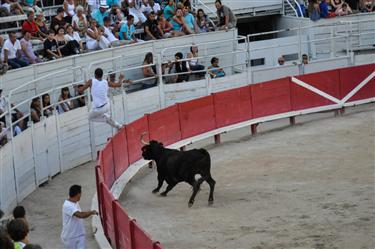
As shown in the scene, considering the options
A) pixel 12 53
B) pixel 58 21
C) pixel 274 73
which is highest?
pixel 58 21

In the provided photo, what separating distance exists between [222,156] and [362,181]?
391cm

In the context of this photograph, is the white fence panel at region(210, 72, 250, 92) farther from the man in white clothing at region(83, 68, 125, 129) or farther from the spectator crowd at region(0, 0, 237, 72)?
the man in white clothing at region(83, 68, 125, 129)

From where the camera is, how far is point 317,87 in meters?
26.0

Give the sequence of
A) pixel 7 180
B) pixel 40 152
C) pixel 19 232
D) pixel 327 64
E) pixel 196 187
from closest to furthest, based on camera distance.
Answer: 1. pixel 19 232
2. pixel 7 180
3. pixel 196 187
4. pixel 40 152
5. pixel 327 64

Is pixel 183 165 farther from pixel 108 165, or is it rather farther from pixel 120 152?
pixel 120 152

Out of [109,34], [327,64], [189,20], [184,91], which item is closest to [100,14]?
[109,34]

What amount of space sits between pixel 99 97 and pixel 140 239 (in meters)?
7.52

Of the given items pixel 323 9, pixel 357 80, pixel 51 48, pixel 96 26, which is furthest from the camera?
pixel 323 9

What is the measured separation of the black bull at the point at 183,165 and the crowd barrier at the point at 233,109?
0.89 metres

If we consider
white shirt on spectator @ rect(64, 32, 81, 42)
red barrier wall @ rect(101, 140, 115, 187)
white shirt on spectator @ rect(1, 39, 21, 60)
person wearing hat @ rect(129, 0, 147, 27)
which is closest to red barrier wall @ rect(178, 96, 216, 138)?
white shirt on spectator @ rect(64, 32, 81, 42)

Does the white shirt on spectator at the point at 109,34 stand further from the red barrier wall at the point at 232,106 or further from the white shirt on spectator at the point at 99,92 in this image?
the white shirt on spectator at the point at 99,92

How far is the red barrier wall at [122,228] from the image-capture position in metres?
13.6

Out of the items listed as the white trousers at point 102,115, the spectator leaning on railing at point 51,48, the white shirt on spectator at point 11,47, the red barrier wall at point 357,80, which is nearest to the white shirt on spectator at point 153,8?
the spectator leaning on railing at point 51,48

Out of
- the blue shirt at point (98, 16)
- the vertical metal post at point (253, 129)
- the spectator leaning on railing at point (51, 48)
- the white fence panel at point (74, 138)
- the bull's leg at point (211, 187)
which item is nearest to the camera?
the bull's leg at point (211, 187)
